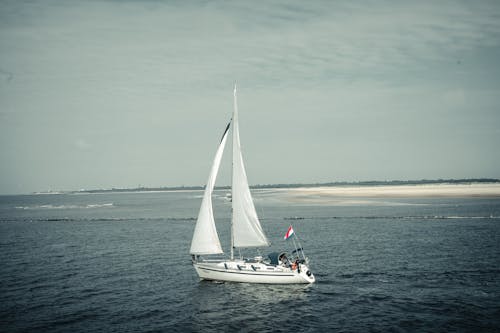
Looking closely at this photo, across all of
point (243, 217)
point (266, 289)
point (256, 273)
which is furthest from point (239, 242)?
point (266, 289)

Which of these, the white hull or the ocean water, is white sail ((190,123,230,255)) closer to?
the white hull

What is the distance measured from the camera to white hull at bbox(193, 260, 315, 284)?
35519mm

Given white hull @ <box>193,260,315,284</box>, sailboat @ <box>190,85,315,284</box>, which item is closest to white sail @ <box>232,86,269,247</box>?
sailboat @ <box>190,85,315,284</box>

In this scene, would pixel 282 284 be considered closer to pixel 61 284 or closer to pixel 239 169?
pixel 239 169

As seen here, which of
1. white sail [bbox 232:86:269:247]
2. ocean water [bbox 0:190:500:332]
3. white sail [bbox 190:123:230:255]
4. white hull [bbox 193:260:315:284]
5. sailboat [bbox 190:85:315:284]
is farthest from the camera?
white sail [bbox 190:123:230:255]

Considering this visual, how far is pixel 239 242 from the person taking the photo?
1453 inches

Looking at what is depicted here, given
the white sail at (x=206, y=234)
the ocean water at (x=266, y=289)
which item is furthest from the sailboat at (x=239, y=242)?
the ocean water at (x=266, y=289)

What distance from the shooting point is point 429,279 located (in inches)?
1438

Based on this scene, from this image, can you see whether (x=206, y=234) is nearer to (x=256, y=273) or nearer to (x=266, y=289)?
(x=256, y=273)

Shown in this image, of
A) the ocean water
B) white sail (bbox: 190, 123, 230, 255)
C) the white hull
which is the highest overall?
white sail (bbox: 190, 123, 230, 255)

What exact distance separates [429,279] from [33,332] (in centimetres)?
3395

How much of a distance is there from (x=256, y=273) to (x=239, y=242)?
11.0 feet

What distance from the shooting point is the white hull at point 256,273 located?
3552cm

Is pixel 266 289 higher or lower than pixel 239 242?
lower
